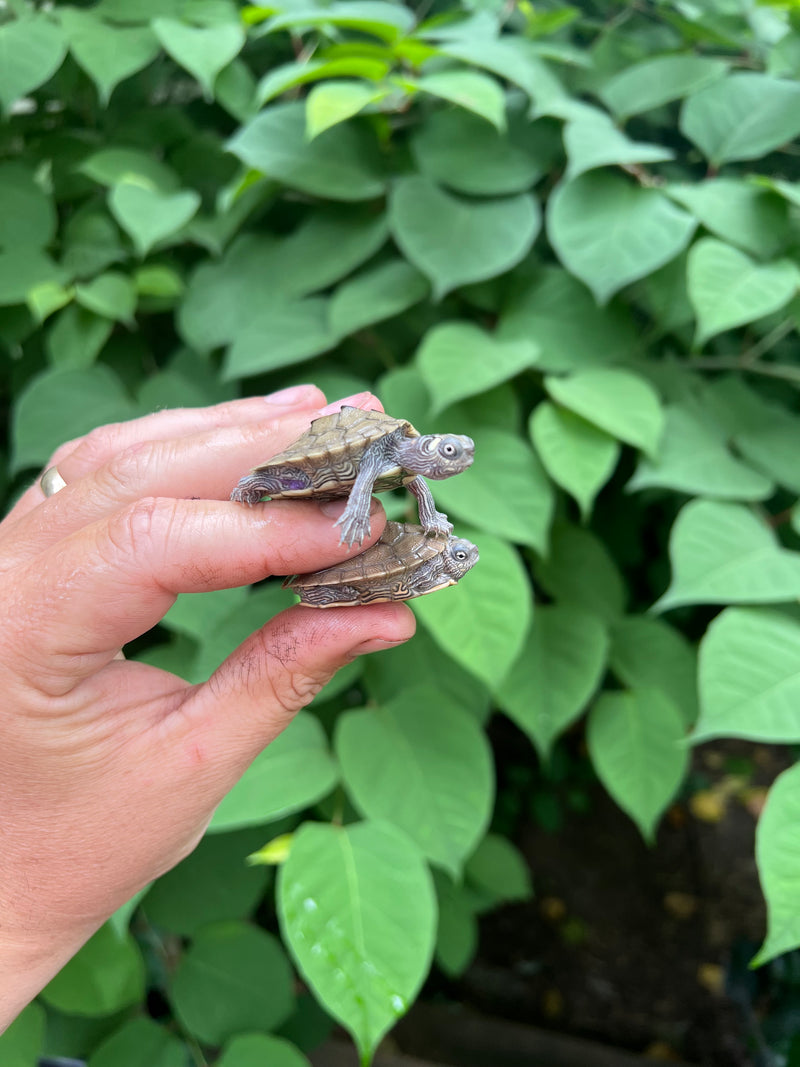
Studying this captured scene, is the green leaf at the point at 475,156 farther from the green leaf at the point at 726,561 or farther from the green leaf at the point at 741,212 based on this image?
the green leaf at the point at 726,561

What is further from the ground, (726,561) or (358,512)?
(358,512)

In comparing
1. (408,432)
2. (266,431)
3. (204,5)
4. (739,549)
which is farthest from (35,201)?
(739,549)

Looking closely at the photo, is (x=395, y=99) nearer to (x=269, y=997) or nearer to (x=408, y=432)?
(x=408, y=432)

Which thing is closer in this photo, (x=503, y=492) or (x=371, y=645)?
A: (x=371, y=645)

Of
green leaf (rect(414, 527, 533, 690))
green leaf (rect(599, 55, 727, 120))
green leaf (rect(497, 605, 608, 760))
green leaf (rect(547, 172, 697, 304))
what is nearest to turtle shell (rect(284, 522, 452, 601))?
green leaf (rect(414, 527, 533, 690))

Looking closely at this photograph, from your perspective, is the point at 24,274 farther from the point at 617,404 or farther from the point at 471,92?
the point at 617,404

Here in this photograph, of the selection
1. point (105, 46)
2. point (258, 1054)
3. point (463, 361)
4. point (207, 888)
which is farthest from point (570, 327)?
point (258, 1054)

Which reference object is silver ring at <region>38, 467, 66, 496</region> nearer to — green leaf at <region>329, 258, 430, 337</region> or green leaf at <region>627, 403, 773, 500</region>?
green leaf at <region>329, 258, 430, 337</region>
